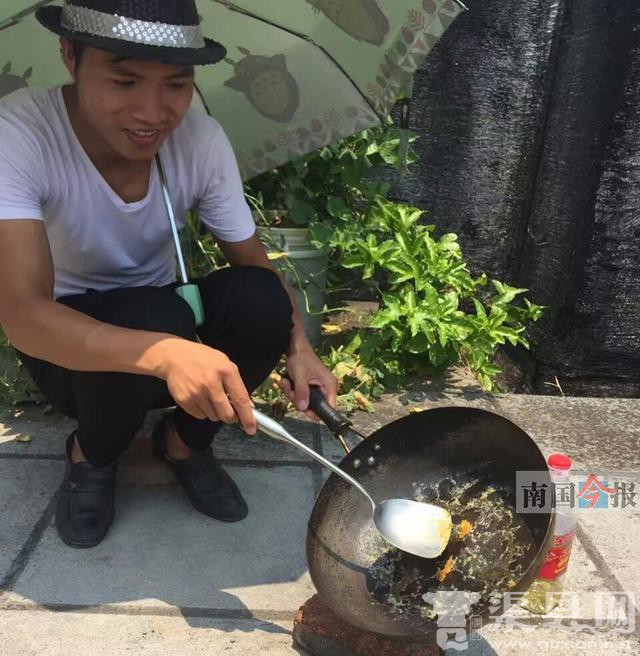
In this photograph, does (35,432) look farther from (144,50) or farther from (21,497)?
(144,50)

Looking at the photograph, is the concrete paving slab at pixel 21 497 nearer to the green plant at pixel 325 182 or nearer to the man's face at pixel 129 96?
the man's face at pixel 129 96

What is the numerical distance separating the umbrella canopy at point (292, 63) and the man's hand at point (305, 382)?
89cm

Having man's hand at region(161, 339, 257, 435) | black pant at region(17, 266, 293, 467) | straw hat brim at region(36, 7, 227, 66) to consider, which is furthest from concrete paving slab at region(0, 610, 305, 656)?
straw hat brim at region(36, 7, 227, 66)

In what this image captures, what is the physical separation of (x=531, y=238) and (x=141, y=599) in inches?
103

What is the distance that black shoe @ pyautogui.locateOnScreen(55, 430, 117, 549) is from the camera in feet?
6.45

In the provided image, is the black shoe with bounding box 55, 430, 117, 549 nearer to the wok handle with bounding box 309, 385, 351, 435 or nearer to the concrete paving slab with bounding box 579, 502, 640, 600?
the wok handle with bounding box 309, 385, 351, 435

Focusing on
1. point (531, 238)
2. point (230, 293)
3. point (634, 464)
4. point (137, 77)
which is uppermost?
point (137, 77)

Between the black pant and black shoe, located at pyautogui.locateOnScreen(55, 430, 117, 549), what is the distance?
40 millimetres

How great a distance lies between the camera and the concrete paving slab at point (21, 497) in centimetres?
195

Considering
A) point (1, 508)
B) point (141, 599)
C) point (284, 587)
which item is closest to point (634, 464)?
point (284, 587)

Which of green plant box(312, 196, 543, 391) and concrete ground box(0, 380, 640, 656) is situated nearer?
concrete ground box(0, 380, 640, 656)

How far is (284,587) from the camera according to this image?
73.8 inches

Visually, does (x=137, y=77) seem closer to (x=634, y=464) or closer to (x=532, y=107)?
(x=634, y=464)

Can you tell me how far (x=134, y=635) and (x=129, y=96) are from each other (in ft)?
3.86
